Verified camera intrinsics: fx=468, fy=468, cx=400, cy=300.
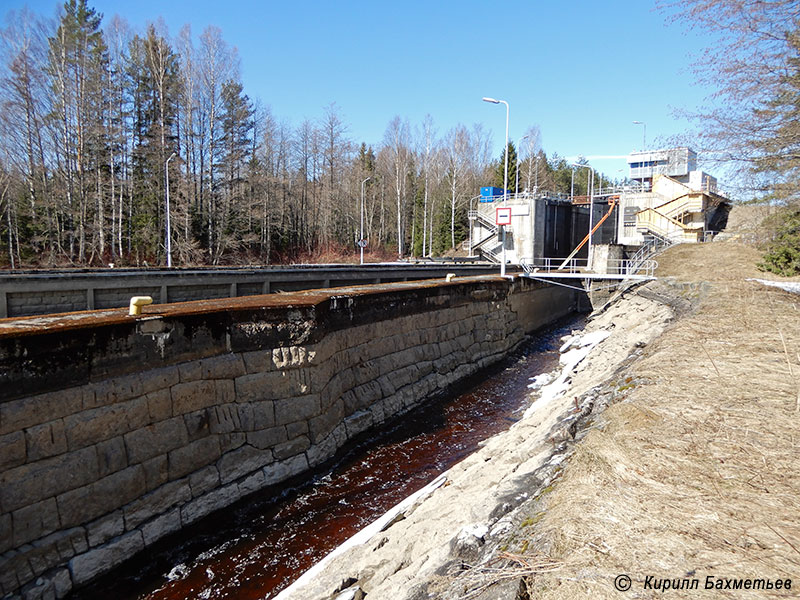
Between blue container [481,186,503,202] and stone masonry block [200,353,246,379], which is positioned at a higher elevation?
blue container [481,186,503,202]

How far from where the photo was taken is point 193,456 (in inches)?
295

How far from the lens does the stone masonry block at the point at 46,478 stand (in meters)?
5.51

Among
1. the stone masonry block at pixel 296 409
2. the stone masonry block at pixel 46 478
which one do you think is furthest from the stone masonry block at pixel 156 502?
the stone masonry block at pixel 296 409

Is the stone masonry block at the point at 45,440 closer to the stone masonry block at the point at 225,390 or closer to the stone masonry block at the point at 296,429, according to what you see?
the stone masonry block at the point at 225,390

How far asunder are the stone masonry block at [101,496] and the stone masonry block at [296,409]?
2561 millimetres

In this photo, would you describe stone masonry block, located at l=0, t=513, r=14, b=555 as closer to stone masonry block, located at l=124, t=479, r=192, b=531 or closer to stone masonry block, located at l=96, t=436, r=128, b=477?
stone masonry block, located at l=96, t=436, r=128, b=477

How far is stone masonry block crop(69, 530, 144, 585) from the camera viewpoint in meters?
5.86

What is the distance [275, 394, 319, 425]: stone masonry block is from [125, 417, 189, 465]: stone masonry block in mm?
1788

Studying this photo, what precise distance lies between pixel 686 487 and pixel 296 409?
689 centimetres

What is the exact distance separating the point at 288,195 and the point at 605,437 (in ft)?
139

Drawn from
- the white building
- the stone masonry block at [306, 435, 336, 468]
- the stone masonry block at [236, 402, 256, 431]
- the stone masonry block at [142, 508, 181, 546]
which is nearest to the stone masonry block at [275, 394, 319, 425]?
the stone masonry block at [236, 402, 256, 431]

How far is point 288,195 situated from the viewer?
143ft

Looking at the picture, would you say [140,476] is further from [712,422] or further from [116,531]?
[712,422]

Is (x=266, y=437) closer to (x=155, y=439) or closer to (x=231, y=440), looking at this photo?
(x=231, y=440)
